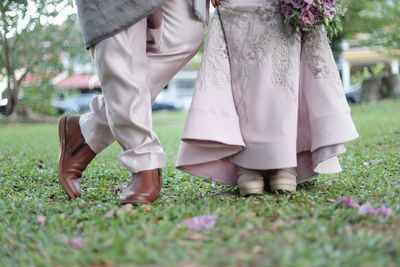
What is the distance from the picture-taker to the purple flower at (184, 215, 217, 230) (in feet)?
7.74

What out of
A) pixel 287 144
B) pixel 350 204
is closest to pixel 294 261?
pixel 350 204

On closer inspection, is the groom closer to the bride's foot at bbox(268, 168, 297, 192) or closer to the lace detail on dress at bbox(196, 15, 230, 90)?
the lace detail on dress at bbox(196, 15, 230, 90)

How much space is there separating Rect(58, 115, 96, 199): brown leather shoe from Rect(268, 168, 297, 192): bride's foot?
3.40 feet

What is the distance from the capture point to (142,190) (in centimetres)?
302

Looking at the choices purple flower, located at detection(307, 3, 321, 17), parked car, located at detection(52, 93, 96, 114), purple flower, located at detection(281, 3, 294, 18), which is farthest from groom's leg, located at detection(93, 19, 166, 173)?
parked car, located at detection(52, 93, 96, 114)

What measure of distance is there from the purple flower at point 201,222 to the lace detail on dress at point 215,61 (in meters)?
0.94

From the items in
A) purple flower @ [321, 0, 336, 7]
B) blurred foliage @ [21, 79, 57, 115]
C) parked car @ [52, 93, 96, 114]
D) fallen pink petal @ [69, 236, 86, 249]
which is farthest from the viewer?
parked car @ [52, 93, 96, 114]

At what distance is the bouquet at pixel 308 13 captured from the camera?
3.15 metres

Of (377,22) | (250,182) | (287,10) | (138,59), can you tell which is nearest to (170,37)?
(138,59)

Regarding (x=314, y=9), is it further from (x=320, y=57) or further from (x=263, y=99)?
(x=263, y=99)

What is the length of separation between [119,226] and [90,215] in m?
0.35

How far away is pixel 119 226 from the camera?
2.45 metres

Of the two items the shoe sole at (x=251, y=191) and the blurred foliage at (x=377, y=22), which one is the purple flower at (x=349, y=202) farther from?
the blurred foliage at (x=377, y=22)

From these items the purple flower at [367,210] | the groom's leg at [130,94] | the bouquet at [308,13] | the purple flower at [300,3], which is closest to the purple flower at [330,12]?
the bouquet at [308,13]
